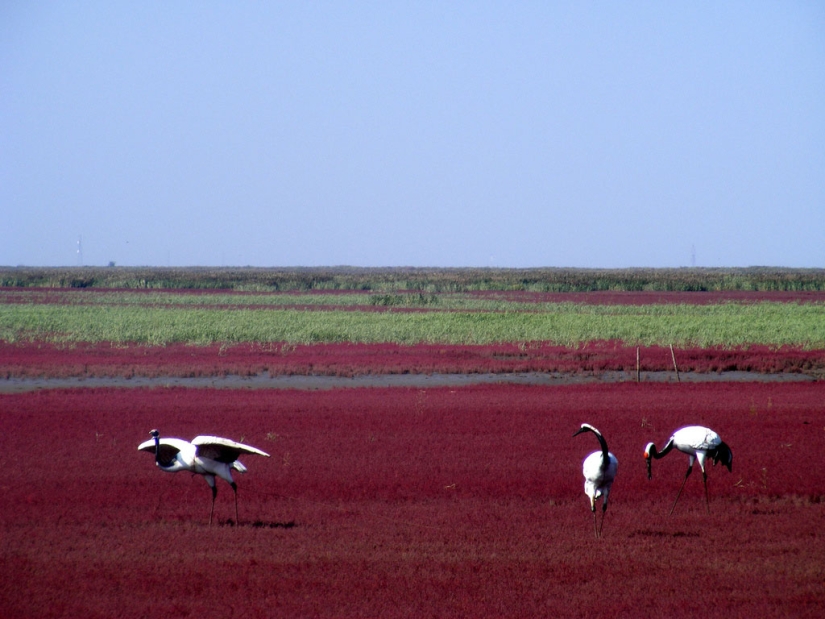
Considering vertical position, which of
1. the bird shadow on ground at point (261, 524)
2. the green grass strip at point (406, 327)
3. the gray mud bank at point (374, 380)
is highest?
the green grass strip at point (406, 327)

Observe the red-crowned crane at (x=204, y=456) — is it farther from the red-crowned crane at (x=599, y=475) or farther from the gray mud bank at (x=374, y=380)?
the gray mud bank at (x=374, y=380)

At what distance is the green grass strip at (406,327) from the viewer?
33.1 m

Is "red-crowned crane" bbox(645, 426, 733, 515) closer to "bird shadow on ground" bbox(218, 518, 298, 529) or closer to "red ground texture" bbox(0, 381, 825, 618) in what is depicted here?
"red ground texture" bbox(0, 381, 825, 618)

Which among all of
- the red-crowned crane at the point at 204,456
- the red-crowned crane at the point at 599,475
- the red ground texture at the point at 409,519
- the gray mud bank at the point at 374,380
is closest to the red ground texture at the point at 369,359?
the gray mud bank at the point at 374,380

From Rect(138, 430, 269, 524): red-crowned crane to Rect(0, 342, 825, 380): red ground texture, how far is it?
15.3 m

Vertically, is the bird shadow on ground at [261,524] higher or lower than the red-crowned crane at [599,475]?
lower

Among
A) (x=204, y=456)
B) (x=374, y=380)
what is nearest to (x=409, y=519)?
(x=204, y=456)

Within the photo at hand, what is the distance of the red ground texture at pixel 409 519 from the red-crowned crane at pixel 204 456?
22.2 inches

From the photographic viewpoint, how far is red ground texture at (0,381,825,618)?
6.86 meters

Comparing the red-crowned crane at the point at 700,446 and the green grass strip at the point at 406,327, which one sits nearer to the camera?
the red-crowned crane at the point at 700,446

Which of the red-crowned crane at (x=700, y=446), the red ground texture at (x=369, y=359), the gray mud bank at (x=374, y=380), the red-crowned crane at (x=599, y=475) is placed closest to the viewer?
the red-crowned crane at (x=599, y=475)

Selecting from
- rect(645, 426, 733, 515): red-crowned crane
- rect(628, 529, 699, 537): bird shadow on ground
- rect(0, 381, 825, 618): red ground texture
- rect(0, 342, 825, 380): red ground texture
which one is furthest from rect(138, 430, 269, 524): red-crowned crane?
rect(0, 342, 825, 380): red ground texture

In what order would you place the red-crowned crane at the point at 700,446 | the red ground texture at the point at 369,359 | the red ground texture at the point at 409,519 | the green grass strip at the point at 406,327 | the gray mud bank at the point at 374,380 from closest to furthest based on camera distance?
1. the red ground texture at the point at 409,519
2. the red-crowned crane at the point at 700,446
3. the gray mud bank at the point at 374,380
4. the red ground texture at the point at 369,359
5. the green grass strip at the point at 406,327

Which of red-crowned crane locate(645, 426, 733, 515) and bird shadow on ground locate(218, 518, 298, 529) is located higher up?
red-crowned crane locate(645, 426, 733, 515)
